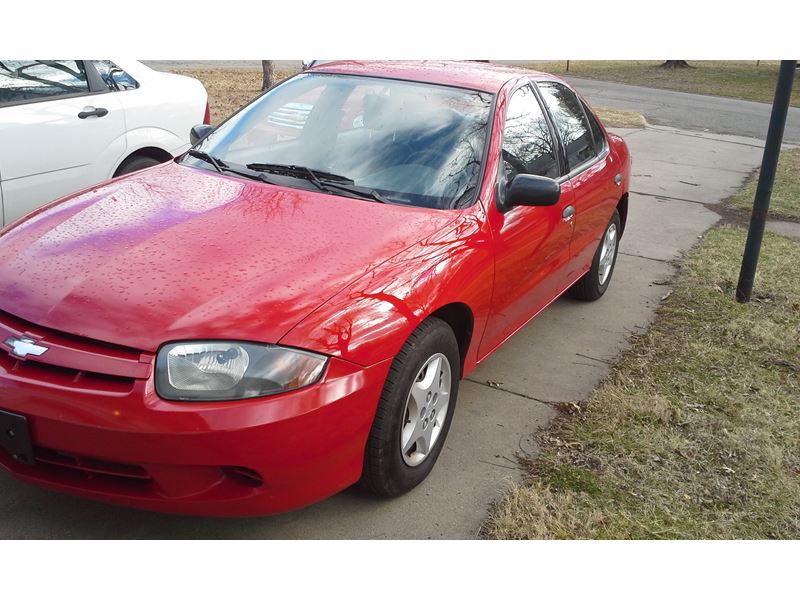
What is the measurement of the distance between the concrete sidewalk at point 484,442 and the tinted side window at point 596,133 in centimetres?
109

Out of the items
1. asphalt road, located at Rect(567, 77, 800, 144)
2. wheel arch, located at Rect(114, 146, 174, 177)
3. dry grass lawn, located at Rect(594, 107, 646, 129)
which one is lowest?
asphalt road, located at Rect(567, 77, 800, 144)

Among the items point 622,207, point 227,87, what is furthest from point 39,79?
point 227,87

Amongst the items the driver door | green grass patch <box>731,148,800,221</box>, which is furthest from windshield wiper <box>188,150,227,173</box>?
green grass patch <box>731,148,800,221</box>

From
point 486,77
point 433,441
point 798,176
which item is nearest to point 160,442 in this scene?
point 433,441

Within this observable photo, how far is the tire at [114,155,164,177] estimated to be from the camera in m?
5.65

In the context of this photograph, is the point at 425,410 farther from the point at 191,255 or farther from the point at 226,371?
the point at 191,255

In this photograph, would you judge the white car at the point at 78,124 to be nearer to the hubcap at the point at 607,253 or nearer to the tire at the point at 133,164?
the tire at the point at 133,164

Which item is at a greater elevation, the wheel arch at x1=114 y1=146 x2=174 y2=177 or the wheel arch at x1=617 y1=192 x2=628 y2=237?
the wheel arch at x1=114 y1=146 x2=174 y2=177

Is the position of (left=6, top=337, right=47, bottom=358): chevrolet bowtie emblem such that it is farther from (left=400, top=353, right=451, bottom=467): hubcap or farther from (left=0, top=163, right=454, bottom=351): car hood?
(left=400, top=353, right=451, bottom=467): hubcap

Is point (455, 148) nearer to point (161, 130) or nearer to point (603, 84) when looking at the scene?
point (161, 130)

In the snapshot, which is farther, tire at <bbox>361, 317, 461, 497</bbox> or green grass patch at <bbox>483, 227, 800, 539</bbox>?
green grass patch at <bbox>483, 227, 800, 539</bbox>

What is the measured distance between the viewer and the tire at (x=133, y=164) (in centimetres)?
565

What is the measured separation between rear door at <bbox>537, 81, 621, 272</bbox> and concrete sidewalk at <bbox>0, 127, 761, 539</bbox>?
505mm

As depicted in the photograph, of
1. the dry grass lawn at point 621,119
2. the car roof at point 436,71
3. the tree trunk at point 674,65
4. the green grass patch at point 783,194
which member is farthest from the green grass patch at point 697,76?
the car roof at point 436,71
